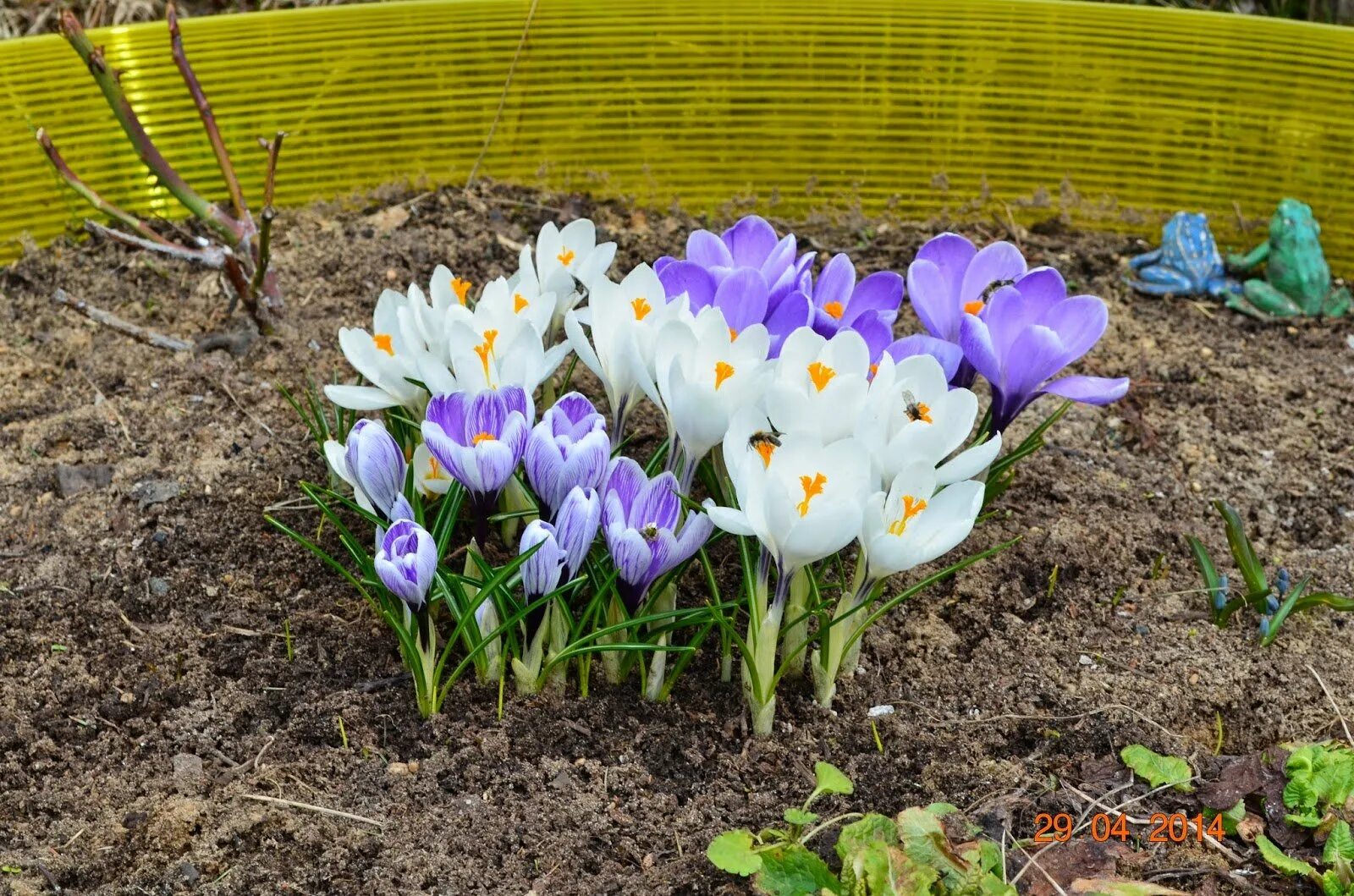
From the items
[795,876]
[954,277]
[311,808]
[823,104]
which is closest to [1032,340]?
[954,277]

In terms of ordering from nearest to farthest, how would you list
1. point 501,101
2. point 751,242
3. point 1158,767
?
1. point 1158,767
2. point 751,242
3. point 501,101

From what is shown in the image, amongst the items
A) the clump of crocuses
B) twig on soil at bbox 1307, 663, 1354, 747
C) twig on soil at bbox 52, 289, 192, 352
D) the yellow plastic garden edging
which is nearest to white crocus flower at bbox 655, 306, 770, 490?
the clump of crocuses

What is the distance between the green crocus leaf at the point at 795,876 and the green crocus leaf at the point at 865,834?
0.9 inches

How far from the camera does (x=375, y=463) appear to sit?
1.39 m

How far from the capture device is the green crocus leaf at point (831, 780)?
4.18ft

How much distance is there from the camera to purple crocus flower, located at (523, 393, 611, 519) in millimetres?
1333

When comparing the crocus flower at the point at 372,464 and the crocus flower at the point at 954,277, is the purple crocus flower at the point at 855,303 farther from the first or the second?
the crocus flower at the point at 372,464

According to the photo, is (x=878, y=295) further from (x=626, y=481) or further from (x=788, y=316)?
(x=626, y=481)

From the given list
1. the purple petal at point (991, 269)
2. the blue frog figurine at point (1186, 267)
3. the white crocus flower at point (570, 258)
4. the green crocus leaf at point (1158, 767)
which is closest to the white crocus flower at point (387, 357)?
the white crocus flower at point (570, 258)

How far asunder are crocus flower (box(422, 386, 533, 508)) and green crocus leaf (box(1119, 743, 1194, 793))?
0.75m

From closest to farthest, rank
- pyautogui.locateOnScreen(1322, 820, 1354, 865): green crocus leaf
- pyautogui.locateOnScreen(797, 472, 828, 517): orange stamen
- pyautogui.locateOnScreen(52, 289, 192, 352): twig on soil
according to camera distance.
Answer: pyautogui.locateOnScreen(797, 472, 828, 517): orange stamen, pyautogui.locateOnScreen(1322, 820, 1354, 865): green crocus leaf, pyautogui.locateOnScreen(52, 289, 192, 352): twig on soil

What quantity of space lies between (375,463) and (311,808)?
0.37 m

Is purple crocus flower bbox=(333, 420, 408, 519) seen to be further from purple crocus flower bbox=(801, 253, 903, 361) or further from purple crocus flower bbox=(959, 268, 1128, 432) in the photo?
purple crocus flower bbox=(959, 268, 1128, 432)

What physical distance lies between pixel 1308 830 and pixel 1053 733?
10.7 inches
